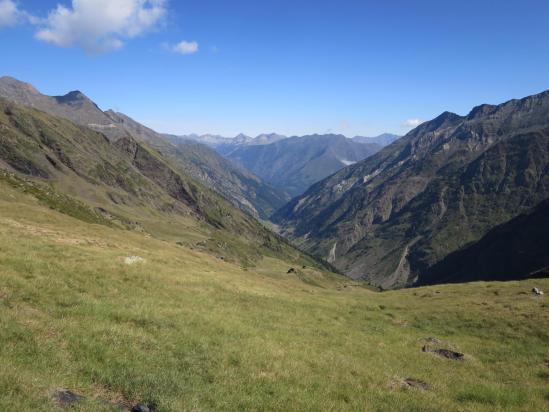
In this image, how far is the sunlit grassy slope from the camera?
1432 cm

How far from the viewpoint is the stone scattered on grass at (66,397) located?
11.8m

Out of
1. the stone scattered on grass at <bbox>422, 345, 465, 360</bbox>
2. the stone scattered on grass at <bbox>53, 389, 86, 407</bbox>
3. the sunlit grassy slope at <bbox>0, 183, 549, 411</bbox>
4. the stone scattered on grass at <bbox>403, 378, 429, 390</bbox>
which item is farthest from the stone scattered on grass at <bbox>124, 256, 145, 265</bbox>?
the stone scattered on grass at <bbox>53, 389, 86, 407</bbox>

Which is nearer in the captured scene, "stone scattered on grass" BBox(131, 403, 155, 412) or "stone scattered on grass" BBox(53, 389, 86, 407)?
"stone scattered on grass" BBox(53, 389, 86, 407)

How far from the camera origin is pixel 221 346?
20.1 metres

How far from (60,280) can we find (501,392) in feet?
71.9

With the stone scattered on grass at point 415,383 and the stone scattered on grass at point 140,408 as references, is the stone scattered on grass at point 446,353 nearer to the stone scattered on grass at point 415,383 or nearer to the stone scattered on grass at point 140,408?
the stone scattered on grass at point 415,383

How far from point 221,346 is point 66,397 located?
858 cm

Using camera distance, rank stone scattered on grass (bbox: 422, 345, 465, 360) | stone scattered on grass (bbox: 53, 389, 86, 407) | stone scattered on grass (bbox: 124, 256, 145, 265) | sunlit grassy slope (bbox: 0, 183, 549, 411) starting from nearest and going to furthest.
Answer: stone scattered on grass (bbox: 53, 389, 86, 407), sunlit grassy slope (bbox: 0, 183, 549, 411), stone scattered on grass (bbox: 422, 345, 465, 360), stone scattered on grass (bbox: 124, 256, 145, 265)

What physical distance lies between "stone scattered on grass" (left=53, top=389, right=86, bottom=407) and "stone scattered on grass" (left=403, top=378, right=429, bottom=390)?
12955 mm

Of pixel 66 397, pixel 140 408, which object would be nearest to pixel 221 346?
pixel 140 408

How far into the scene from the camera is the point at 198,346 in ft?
63.6

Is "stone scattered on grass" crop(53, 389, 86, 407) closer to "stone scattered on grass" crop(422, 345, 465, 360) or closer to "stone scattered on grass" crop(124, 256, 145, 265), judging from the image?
"stone scattered on grass" crop(422, 345, 465, 360)

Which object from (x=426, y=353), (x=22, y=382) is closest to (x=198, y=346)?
(x=22, y=382)

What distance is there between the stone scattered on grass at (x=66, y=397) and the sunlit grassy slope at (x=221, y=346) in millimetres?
228
